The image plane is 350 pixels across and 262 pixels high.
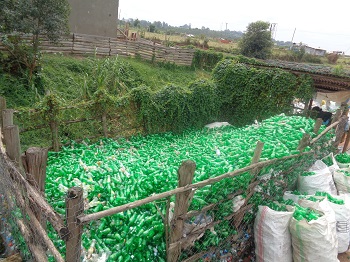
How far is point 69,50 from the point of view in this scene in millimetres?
14633

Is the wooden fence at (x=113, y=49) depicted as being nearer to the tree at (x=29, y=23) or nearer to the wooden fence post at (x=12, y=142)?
the tree at (x=29, y=23)

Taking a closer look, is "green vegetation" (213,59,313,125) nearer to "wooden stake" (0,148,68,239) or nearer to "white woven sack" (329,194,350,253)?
"white woven sack" (329,194,350,253)

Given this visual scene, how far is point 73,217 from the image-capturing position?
6.58 ft

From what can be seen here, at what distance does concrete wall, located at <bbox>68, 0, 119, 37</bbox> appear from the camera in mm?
16672

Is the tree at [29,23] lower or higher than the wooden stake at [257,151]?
higher

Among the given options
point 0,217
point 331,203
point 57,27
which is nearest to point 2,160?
point 0,217

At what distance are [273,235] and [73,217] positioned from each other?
290 centimetres

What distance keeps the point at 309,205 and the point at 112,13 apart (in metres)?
18.2

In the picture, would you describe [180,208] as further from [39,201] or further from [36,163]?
[36,163]

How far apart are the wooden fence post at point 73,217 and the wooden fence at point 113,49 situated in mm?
11095

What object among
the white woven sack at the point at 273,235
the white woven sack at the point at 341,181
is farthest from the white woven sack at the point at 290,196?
the white woven sack at the point at 341,181

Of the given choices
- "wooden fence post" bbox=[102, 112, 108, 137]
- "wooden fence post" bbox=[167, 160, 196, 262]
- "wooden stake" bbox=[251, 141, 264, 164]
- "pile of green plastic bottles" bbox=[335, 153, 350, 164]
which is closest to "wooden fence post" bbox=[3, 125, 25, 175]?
"wooden fence post" bbox=[167, 160, 196, 262]

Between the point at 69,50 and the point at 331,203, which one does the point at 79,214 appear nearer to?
the point at 331,203

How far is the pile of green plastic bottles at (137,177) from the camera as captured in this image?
3.28 meters
